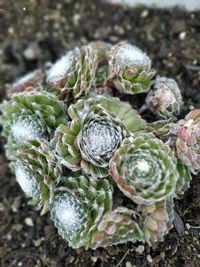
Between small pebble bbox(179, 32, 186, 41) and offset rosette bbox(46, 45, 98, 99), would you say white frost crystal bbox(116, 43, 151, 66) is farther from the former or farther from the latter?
small pebble bbox(179, 32, 186, 41)

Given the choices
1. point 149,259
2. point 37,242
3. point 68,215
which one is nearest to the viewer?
point 68,215

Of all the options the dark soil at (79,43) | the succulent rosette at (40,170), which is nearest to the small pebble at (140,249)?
the dark soil at (79,43)

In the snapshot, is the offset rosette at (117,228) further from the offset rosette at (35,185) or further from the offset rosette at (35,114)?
the offset rosette at (35,114)

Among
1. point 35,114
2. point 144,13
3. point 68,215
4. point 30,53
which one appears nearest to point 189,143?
point 68,215

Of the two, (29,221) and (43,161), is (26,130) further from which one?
(29,221)

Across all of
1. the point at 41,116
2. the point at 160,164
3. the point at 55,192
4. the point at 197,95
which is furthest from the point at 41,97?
the point at 197,95

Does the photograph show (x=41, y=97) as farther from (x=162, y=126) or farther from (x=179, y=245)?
(x=179, y=245)
